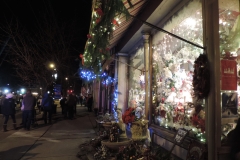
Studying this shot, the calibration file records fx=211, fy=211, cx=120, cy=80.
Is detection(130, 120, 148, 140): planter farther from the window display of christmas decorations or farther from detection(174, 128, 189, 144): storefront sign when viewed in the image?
detection(174, 128, 189, 144): storefront sign

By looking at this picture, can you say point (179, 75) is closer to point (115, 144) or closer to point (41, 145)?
point (115, 144)

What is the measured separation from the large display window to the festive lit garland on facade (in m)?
1.68

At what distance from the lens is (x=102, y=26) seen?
388cm

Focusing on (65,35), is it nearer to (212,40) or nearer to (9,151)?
(9,151)

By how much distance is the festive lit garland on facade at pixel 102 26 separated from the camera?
135 inches

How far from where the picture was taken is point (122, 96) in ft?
32.2

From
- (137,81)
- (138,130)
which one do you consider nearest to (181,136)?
(138,130)

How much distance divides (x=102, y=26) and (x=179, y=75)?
7.73 ft

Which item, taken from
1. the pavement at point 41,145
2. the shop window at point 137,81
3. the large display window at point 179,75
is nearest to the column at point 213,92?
the large display window at point 179,75

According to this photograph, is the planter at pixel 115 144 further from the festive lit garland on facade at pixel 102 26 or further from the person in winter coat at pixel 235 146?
the person in winter coat at pixel 235 146

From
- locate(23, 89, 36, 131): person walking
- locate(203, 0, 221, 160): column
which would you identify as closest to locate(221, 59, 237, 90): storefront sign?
locate(203, 0, 221, 160): column

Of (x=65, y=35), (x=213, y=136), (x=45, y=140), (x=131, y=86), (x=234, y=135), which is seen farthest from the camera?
(x=65, y=35)

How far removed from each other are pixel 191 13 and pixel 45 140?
21.6ft

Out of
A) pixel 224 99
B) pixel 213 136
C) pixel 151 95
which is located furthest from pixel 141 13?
pixel 213 136
